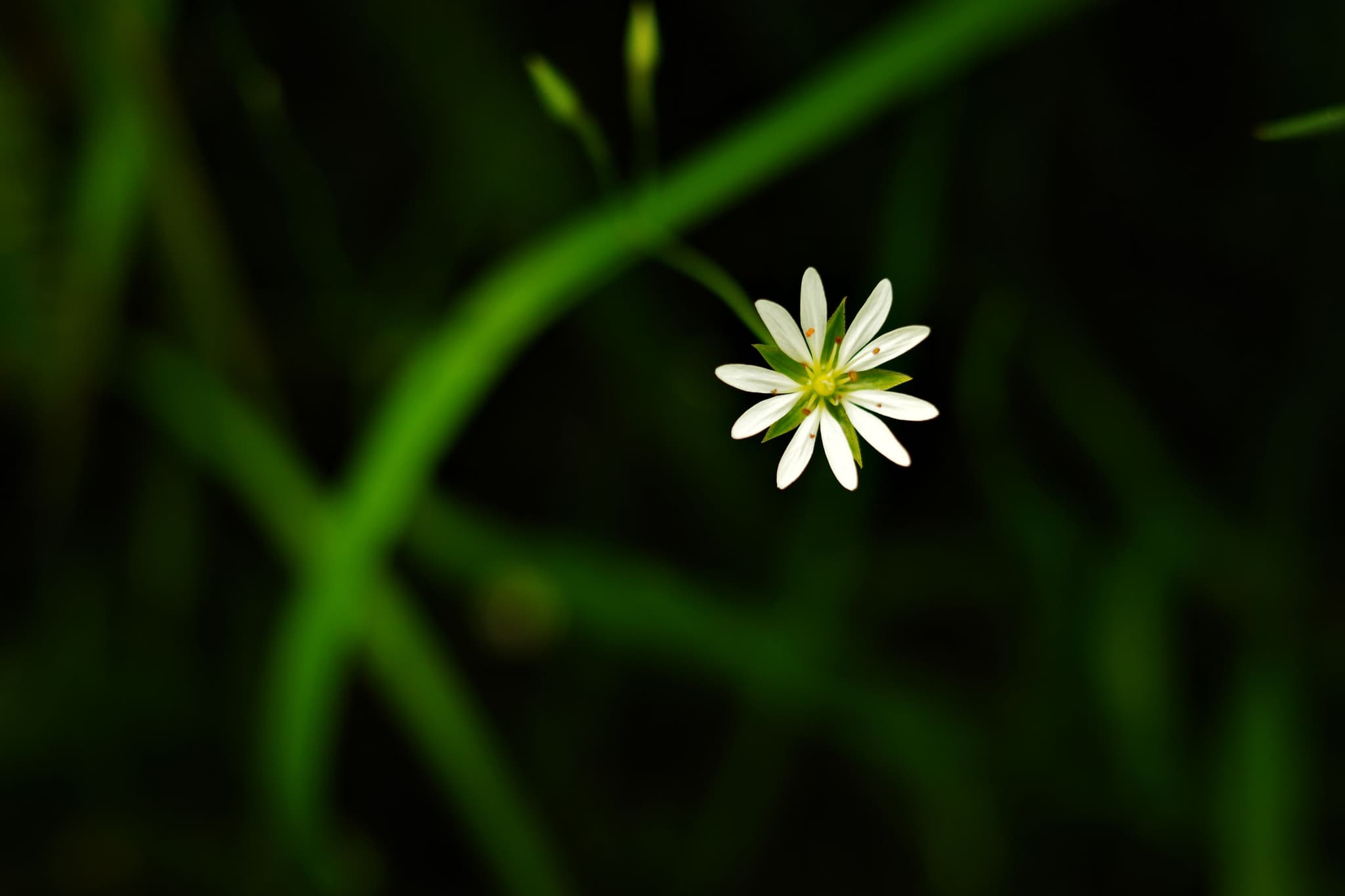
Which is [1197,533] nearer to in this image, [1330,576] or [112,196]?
[1330,576]

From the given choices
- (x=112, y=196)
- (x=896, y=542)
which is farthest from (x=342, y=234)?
(x=896, y=542)

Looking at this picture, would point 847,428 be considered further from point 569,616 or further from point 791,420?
point 569,616

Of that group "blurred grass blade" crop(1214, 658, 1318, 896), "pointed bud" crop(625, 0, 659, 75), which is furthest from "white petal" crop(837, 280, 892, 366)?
"blurred grass blade" crop(1214, 658, 1318, 896)

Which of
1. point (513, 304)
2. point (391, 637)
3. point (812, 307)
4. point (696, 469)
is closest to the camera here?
point (812, 307)

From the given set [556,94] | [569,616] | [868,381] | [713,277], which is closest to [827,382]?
[868,381]

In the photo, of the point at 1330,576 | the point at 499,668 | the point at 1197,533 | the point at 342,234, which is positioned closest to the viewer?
the point at 1197,533

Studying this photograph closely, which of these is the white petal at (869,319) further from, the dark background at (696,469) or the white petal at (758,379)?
the dark background at (696,469)
